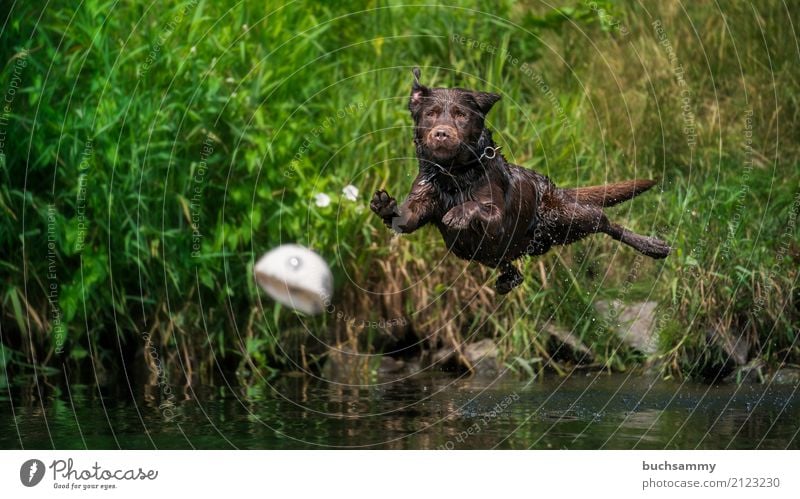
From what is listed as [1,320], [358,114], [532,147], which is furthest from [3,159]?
[532,147]

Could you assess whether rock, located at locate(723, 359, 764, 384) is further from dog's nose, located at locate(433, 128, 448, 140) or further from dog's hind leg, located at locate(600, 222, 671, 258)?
dog's nose, located at locate(433, 128, 448, 140)

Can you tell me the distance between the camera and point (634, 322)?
1262cm

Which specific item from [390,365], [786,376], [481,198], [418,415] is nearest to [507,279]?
[481,198]

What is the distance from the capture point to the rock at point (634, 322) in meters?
12.4

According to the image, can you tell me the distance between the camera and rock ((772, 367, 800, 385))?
1171cm

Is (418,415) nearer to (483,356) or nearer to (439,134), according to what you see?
(483,356)

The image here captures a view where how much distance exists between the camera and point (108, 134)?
11898mm

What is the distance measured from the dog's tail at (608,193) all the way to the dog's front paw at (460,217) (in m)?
1.26

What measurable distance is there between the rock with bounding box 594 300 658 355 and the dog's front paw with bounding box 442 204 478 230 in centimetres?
591

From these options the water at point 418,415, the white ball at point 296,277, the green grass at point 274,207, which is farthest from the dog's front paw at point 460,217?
the white ball at point 296,277

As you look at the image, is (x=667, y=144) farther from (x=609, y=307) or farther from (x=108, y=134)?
(x=108, y=134)
